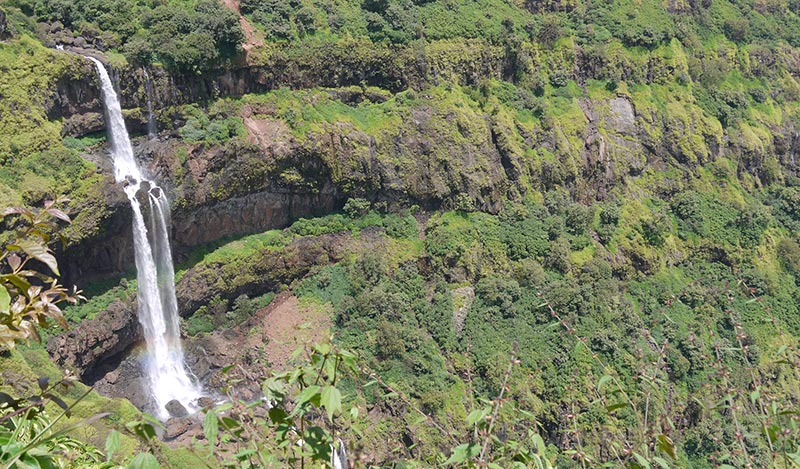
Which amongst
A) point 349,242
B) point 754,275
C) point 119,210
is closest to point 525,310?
point 349,242

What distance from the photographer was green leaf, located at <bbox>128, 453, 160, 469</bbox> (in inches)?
110

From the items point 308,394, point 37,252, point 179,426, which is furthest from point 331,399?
point 179,426

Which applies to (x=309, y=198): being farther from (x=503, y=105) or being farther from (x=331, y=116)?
(x=503, y=105)

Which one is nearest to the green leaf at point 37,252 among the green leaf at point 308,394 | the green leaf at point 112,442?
the green leaf at point 112,442

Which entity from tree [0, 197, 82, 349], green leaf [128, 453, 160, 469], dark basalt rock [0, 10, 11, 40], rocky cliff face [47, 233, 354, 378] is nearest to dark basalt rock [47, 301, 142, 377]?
rocky cliff face [47, 233, 354, 378]

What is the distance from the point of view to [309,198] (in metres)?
28.1

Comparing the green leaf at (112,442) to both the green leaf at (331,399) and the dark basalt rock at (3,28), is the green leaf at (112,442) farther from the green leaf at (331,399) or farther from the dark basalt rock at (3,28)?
the dark basalt rock at (3,28)

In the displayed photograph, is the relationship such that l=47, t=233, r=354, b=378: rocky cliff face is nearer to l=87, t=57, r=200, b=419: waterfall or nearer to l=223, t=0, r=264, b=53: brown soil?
l=87, t=57, r=200, b=419: waterfall

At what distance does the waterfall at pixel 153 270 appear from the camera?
22969mm

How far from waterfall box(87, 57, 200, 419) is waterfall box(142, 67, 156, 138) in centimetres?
96

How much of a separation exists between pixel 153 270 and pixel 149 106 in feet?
19.1

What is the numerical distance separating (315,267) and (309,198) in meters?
2.97

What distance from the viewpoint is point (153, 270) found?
23672 mm

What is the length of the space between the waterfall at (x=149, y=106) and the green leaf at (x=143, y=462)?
2333 centimetres
